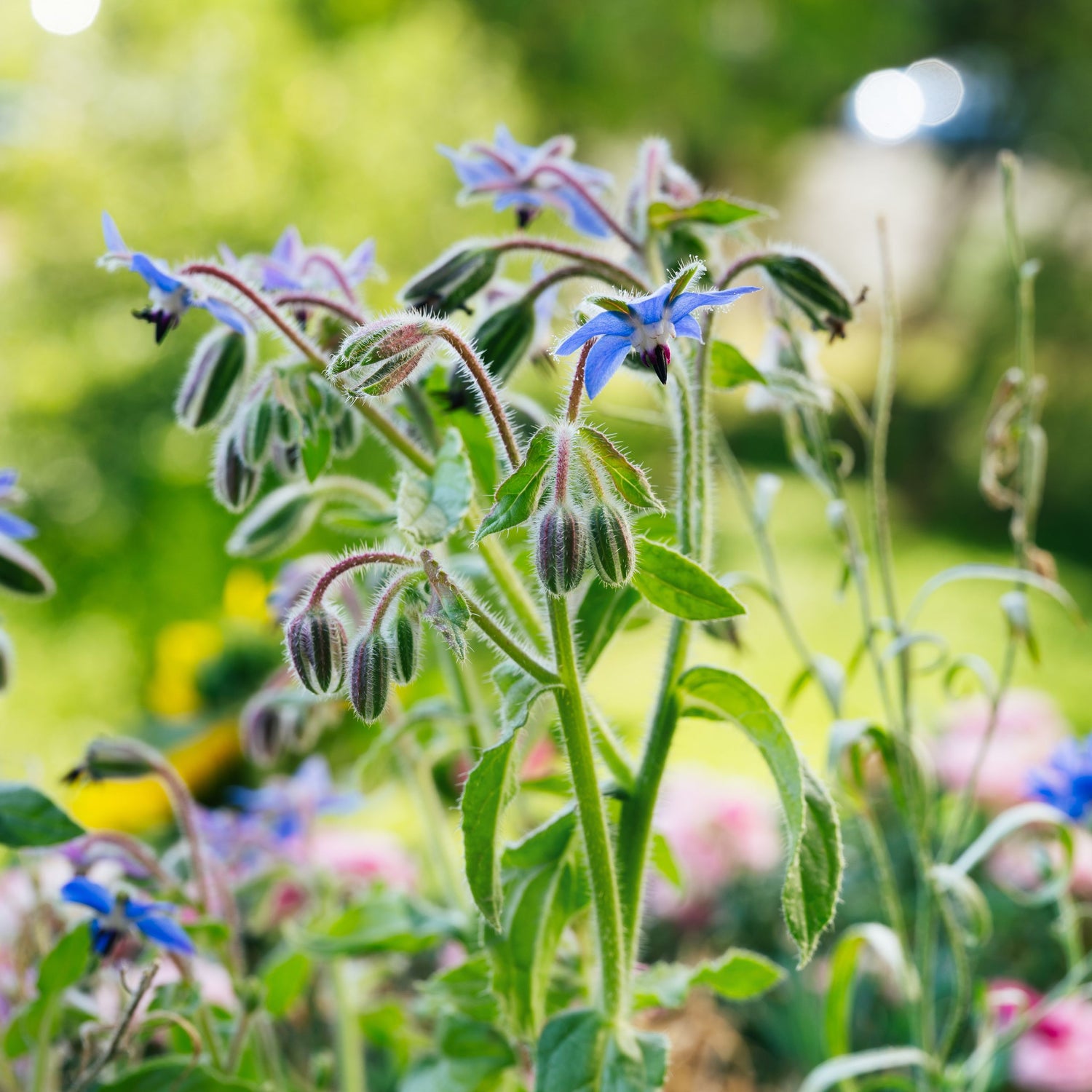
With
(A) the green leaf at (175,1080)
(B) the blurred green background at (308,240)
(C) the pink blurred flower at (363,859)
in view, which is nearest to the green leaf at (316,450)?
(A) the green leaf at (175,1080)

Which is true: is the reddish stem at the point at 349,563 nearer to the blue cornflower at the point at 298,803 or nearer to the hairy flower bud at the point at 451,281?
the hairy flower bud at the point at 451,281

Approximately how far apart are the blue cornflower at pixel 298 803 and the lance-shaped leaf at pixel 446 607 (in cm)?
50

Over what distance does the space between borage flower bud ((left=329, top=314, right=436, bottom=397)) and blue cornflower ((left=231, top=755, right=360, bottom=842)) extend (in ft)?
1.69

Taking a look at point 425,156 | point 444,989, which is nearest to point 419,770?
point 444,989

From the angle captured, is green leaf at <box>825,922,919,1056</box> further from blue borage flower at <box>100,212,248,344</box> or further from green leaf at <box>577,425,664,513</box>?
blue borage flower at <box>100,212,248,344</box>

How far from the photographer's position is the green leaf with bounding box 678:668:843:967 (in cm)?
50

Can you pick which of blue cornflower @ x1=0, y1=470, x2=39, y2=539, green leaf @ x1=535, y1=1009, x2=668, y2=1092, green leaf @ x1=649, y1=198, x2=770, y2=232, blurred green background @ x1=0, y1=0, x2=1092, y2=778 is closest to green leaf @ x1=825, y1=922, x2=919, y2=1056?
green leaf @ x1=535, y1=1009, x2=668, y2=1092

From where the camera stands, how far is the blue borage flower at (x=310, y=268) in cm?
64

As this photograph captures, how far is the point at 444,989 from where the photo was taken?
2.19ft

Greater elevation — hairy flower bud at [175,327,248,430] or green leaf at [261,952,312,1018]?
hairy flower bud at [175,327,248,430]

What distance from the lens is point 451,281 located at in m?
0.60

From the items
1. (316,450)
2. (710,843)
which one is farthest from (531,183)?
(710,843)

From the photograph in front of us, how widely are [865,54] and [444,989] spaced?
4.96m

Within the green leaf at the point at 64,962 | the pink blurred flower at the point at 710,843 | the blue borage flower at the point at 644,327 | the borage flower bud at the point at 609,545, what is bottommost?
the pink blurred flower at the point at 710,843
